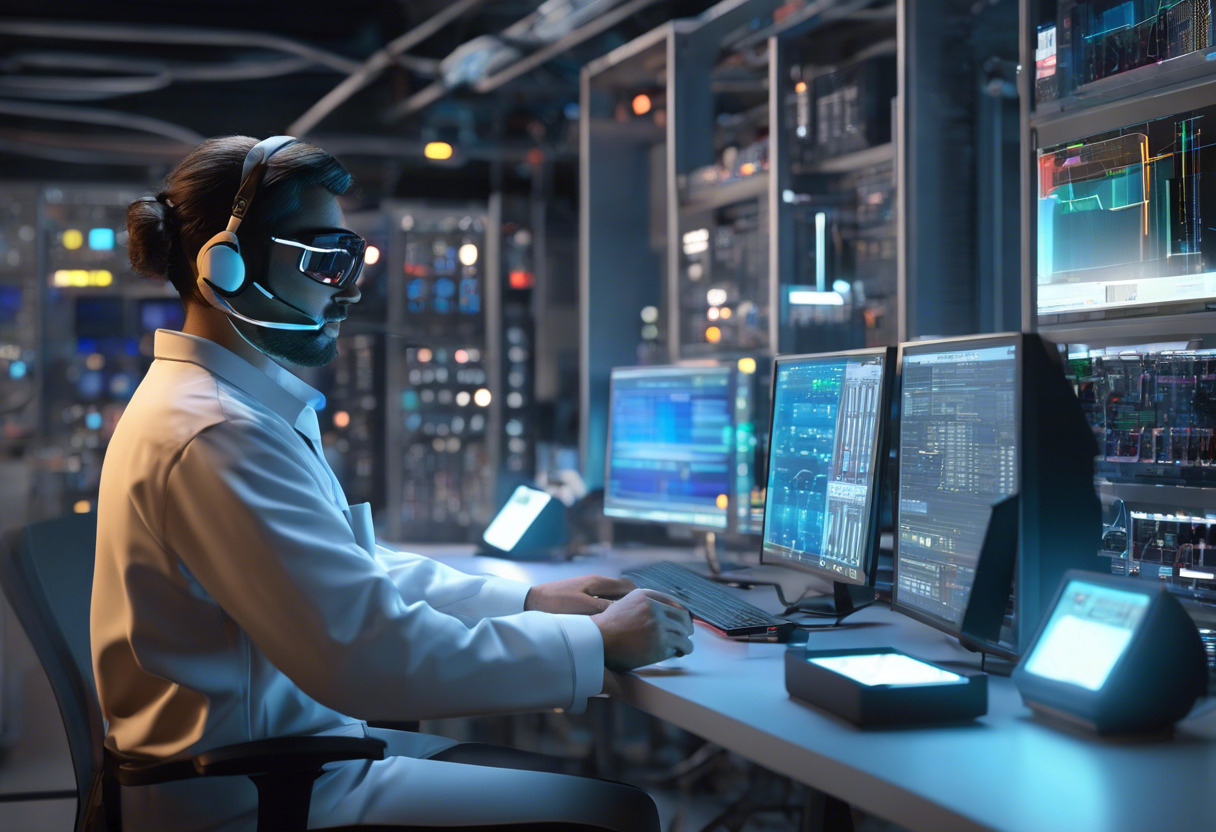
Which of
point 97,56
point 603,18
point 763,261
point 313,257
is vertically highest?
point 97,56

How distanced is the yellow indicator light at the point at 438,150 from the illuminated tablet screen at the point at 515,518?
386 centimetres

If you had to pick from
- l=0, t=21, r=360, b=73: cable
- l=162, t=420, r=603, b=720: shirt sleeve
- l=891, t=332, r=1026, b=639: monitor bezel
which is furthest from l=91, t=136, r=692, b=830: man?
l=0, t=21, r=360, b=73: cable

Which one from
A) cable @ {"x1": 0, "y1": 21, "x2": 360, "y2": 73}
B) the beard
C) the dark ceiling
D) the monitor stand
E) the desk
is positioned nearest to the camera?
the desk

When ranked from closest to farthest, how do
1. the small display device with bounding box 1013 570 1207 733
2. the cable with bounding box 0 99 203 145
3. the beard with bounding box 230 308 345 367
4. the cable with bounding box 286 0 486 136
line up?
the small display device with bounding box 1013 570 1207 733 → the beard with bounding box 230 308 345 367 → the cable with bounding box 286 0 486 136 → the cable with bounding box 0 99 203 145

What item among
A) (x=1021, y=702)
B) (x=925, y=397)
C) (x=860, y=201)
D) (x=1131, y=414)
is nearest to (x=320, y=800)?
(x=1021, y=702)

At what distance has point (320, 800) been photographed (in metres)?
1.35

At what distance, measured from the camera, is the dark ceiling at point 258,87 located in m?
5.38

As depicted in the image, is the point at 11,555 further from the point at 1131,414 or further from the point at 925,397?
the point at 1131,414

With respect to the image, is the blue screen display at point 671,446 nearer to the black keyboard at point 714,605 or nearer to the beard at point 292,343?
the black keyboard at point 714,605

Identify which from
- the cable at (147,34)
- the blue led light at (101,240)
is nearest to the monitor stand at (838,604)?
the cable at (147,34)

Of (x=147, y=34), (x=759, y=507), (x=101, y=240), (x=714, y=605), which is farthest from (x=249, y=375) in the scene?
(x=101, y=240)

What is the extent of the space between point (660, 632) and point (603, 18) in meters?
3.54

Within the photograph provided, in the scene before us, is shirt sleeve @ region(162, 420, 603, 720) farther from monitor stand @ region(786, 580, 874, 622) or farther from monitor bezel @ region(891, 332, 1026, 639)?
monitor stand @ region(786, 580, 874, 622)

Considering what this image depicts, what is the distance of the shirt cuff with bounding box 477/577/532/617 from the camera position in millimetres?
1777
